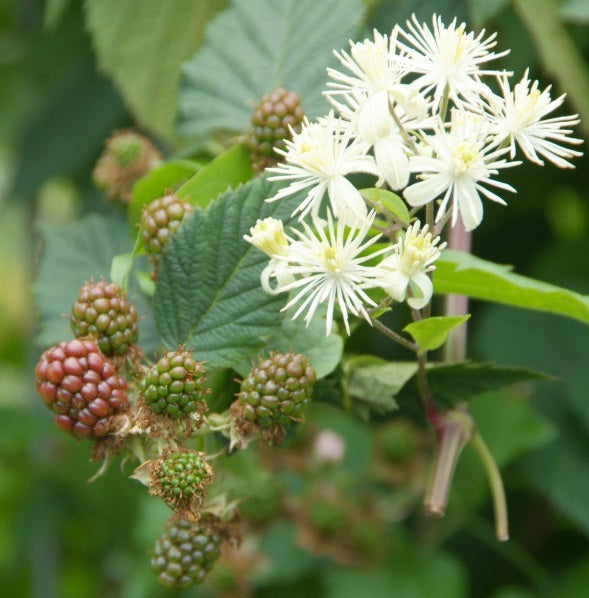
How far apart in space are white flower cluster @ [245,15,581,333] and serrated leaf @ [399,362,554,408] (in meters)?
0.11

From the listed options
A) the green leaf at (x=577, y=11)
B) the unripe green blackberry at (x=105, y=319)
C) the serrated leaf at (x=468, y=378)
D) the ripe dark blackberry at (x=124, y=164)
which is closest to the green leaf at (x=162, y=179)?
the ripe dark blackberry at (x=124, y=164)

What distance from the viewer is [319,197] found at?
0.62 meters

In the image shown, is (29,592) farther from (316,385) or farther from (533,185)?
(316,385)

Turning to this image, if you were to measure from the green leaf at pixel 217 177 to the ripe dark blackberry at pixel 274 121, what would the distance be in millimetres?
26

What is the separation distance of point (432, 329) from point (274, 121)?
23 cm

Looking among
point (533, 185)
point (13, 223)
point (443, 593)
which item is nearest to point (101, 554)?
point (443, 593)

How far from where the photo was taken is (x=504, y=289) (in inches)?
28.1

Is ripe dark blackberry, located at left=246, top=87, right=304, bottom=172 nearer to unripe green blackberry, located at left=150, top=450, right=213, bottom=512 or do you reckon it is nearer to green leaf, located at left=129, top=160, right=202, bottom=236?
green leaf, located at left=129, top=160, right=202, bottom=236

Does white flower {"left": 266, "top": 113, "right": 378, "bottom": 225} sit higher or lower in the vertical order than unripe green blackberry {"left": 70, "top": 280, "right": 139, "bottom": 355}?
higher

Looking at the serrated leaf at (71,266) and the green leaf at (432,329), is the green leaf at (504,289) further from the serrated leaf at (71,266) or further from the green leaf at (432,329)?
the serrated leaf at (71,266)

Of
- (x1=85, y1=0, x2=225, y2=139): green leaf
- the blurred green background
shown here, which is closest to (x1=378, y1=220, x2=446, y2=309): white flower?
the blurred green background

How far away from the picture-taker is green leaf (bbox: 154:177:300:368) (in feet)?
2.23

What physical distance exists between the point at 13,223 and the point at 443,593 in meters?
2.55

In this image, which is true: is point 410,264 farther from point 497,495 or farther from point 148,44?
point 148,44
